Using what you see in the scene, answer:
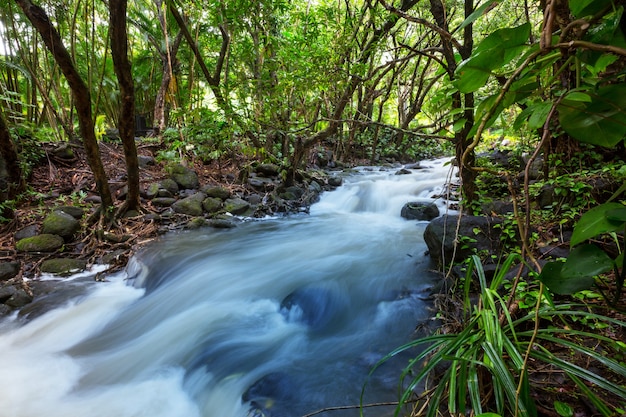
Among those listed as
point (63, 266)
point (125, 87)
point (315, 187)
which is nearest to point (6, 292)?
point (63, 266)

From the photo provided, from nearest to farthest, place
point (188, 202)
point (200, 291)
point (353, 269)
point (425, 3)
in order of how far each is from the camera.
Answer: point (200, 291) < point (353, 269) < point (188, 202) < point (425, 3)

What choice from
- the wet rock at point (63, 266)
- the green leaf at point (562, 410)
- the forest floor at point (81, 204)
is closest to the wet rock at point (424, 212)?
the forest floor at point (81, 204)

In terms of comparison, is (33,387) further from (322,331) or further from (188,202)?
(188,202)

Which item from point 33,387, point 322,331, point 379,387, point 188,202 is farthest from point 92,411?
point 188,202

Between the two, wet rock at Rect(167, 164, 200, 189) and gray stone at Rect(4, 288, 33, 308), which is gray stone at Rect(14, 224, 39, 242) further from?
wet rock at Rect(167, 164, 200, 189)

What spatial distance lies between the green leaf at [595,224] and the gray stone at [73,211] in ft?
19.7

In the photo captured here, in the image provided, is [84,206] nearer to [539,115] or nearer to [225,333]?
[225,333]

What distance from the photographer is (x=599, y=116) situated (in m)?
0.66

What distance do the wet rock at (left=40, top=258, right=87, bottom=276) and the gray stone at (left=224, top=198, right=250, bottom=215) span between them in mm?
2655

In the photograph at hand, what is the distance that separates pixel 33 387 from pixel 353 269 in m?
3.35

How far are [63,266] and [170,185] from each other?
104 inches

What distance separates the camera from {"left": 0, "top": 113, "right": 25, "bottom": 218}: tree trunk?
184 inches

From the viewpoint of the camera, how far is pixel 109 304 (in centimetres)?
368

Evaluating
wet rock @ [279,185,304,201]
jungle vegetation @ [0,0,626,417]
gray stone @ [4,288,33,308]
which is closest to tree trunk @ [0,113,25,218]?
jungle vegetation @ [0,0,626,417]
